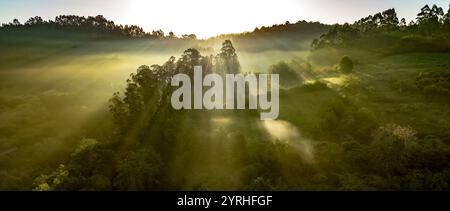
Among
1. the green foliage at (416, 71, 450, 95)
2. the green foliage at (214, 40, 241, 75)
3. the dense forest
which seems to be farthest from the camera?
the green foliage at (214, 40, 241, 75)

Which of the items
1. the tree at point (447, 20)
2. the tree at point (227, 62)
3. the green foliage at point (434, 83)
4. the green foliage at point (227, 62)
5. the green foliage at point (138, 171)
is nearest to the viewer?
the green foliage at point (138, 171)

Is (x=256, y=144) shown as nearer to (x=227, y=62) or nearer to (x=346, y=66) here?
(x=227, y=62)

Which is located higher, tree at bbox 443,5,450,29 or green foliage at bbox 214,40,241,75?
tree at bbox 443,5,450,29

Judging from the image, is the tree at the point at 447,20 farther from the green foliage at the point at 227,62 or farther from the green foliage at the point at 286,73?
the green foliage at the point at 227,62

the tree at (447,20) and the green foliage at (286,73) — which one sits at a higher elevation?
the tree at (447,20)

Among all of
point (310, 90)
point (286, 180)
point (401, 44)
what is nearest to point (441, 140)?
point (286, 180)

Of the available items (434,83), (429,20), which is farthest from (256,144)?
(429,20)

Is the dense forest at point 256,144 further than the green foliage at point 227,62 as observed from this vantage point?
No

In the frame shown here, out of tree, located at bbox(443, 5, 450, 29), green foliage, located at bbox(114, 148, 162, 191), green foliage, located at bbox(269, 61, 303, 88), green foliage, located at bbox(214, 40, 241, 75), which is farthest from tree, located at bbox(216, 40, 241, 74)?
tree, located at bbox(443, 5, 450, 29)

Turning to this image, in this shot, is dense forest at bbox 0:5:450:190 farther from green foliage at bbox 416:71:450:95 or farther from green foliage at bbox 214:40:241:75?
green foliage at bbox 214:40:241:75

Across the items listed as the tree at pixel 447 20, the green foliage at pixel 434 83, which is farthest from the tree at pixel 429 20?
the green foliage at pixel 434 83

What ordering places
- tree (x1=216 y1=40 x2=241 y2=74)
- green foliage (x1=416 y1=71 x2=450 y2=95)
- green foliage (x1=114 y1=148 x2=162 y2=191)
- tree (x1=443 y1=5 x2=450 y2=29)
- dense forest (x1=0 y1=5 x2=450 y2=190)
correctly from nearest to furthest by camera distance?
green foliage (x1=114 y1=148 x2=162 y2=191) → dense forest (x1=0 y1=5 x2=450 y2=190) → green foliage (x1=416 y1=71 x2=450 y2=95) → tree (x1=216 y1=40 x2=241 y2=74) → tree (x1=443 y1=5 x2=450 y2=29)

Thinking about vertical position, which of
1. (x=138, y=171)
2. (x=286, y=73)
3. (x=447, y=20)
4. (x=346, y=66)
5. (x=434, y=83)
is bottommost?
(x=138, y=171)
